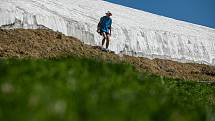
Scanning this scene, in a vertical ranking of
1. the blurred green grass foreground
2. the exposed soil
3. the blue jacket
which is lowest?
the blurred green grass foreground

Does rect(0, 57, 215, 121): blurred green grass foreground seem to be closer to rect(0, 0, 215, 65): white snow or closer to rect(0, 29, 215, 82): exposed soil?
rect(0, 29, 215, 82): exposed soil

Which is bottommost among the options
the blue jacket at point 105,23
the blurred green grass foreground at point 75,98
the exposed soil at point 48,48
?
the blurred green grass foreground at point 75,98

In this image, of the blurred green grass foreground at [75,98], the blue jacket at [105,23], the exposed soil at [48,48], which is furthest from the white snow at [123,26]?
the blurred green grass foreground at [75,98]

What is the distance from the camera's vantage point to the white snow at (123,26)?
91.1 ft

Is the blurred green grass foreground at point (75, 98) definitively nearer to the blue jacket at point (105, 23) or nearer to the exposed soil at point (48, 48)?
the exposed soil at point (48, 48)

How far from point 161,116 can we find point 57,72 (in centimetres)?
170

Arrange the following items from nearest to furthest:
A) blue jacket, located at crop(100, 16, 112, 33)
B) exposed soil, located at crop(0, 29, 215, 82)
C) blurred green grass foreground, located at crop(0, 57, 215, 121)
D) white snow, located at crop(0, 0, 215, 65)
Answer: blurred green grass foreground, located at crop(0, 57, 215, 121)
exposed soil, located at crop(0, 29, 215, 82)
white snow, located at crop(0, 0, 215, 65)
blue jacket, located at crop(100, 16, 112, 33)

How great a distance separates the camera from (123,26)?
116ft

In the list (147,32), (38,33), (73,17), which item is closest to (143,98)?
(38,33)

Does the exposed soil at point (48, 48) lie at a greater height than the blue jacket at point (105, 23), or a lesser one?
lesser

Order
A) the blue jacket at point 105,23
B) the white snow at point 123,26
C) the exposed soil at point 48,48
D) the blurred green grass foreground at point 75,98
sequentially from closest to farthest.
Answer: the blurred green grass foreground at point 75,98 < the exposed soil at point 48,48 < the white snow at point 123,26 < the blue jacket at point 105,23

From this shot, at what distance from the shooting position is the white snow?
→ 27.8 metres

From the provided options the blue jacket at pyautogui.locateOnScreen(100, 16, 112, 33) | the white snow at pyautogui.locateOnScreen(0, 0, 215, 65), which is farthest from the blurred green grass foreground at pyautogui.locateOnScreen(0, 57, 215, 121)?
the blue jacket at pyautogui.locateOnScreen(100, 16, 112, 33)

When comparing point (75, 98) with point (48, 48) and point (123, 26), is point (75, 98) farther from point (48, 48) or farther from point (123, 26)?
point (123, 26)
